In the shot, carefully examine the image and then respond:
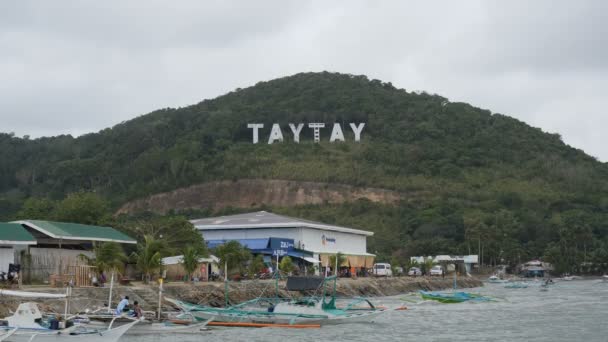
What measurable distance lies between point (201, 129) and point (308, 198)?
4335cm

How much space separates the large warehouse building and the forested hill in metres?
40.7

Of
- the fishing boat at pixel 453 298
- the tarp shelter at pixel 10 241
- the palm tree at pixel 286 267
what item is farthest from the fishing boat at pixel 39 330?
the fishing boat at pixel 453 298

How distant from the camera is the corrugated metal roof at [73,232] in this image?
54.8 m

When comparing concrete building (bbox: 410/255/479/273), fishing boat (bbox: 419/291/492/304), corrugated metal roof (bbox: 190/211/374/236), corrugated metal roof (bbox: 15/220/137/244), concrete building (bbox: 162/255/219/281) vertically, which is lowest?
fishing boat (bbox: 419/291/492/304)

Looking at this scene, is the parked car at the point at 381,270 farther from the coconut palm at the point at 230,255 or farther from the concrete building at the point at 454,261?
the coconut palm at the point at 230,255

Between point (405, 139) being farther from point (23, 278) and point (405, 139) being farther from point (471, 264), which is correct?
point (23, 278)

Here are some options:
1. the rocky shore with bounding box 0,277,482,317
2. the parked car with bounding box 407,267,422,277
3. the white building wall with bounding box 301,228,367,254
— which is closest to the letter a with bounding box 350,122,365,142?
the parked car with bounding box 407,267,422,277

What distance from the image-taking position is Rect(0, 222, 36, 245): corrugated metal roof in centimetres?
5061

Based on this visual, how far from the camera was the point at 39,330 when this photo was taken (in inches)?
1332

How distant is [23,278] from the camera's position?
52.7m

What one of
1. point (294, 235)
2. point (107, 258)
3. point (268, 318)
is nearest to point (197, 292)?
point (107, 258)

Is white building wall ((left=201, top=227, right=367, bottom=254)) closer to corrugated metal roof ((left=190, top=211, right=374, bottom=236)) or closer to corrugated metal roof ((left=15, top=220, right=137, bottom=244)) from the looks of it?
corrugated metal roof ((left=190, top=211, right=374, bottom=236))

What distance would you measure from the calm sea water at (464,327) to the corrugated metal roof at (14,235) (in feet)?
44.8

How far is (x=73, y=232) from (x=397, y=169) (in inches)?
4457
